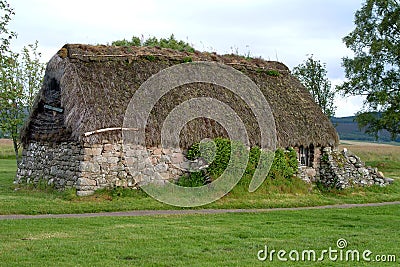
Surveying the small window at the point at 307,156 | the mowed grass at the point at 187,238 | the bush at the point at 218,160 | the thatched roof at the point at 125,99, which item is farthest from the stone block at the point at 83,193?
the small window at the point at 307,156

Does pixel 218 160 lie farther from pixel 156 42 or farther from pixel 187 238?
pixel 156 42

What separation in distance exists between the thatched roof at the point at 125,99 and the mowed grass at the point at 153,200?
187 cm

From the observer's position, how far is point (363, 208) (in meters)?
18.8

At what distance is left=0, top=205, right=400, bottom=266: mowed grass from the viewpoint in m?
10.0

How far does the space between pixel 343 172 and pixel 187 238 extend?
42.3 feet

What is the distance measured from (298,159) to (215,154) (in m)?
4.66

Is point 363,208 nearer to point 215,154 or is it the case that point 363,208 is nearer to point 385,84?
point 215,154

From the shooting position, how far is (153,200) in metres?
18.7

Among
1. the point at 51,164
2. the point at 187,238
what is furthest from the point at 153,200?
the point at 187,238

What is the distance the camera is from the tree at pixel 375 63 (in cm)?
3562

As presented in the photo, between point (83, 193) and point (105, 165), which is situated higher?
point (105, 165)

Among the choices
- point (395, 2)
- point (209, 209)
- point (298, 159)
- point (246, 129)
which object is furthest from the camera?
point (395, 2)

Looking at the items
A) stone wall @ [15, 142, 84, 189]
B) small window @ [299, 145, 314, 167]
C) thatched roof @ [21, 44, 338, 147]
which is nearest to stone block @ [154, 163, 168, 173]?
thatched roof @ [21, 44, 338, 147]

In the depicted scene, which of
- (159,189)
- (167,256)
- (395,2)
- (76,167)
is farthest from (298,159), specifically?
(395,2)
